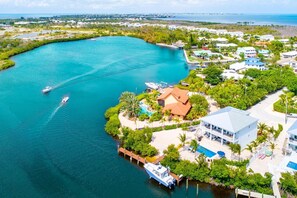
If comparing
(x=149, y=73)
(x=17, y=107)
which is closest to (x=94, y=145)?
(x=17, y=107)

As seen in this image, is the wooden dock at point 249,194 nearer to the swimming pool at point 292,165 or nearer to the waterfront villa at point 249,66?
the swimming pool at point 292,165

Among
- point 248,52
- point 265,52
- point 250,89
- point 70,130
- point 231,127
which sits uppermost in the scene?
point 231,127

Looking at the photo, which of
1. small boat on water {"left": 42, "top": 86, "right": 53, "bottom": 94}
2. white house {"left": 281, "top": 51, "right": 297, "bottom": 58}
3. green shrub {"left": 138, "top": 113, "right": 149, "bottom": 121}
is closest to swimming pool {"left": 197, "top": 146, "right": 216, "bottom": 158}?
green shrub {"left": 138, "top": 113, "right": 149, "bottom": 121}

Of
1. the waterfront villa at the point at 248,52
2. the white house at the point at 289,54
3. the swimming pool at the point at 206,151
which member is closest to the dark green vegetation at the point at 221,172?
the swimming pool at the point at 206,151

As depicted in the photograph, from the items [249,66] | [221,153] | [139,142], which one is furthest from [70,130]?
[249,66]

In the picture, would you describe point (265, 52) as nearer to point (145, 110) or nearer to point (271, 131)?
point (145, 110)

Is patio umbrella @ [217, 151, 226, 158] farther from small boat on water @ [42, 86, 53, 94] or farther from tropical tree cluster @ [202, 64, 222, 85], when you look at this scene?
small boat on water @ [42, 86, 53, 94]

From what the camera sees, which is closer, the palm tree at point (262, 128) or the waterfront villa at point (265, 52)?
the palm tree at point (262, 128)
